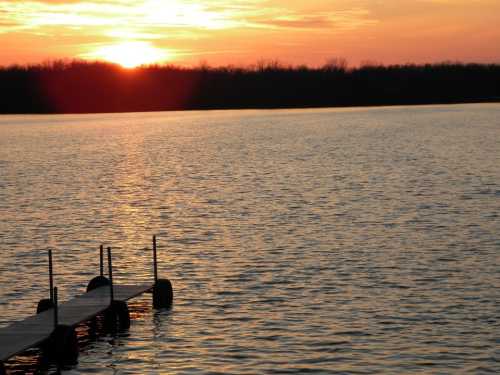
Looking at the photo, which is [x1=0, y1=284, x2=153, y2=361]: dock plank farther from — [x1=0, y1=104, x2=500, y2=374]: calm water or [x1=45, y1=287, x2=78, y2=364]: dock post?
[x1=0, y1=104, x2=500, y2=374]: calm water

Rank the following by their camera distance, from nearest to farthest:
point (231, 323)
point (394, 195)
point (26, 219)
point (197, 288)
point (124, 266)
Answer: point (231, 323) < point (197, 288) < point (124, 266) < point (26, 219) < point (394, 195)

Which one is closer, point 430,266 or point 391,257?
point 430,266

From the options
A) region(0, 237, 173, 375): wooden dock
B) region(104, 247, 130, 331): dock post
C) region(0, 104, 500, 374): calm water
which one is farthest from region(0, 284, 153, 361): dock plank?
region(0, 104, 500, 374): calm water

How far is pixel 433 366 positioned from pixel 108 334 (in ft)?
29.3

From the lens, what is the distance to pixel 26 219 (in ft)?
168

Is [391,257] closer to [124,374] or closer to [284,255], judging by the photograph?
[284,255]

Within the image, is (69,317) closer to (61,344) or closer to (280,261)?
(61,344)

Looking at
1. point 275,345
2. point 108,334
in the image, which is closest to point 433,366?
point 275,345

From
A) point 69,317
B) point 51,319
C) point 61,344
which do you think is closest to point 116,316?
point 69,317

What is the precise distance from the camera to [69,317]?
24.1 metres

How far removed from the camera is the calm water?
23.1 meters

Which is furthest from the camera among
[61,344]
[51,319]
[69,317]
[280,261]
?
[280,261]

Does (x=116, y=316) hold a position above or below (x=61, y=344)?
below

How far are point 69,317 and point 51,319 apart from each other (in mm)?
497
